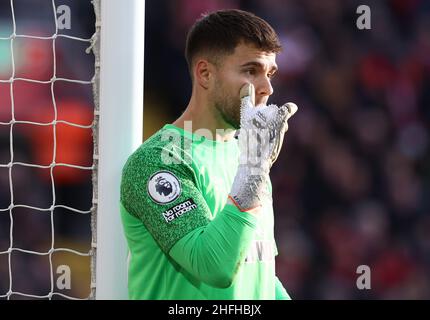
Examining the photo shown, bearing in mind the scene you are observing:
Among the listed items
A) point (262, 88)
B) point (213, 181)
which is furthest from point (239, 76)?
point (213, 181)

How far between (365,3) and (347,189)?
1034 millimetres

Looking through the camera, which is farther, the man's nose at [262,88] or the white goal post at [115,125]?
the white goal post at [115,125]

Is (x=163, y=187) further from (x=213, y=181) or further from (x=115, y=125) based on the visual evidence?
(x=115, y=125)

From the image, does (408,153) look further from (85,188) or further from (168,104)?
(85,188)

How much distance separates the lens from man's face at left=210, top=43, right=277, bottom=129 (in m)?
1.68

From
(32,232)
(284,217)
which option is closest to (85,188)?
(32,232)

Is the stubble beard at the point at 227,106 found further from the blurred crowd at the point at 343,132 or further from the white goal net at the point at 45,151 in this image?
the blurred crowd at the point at 343,132

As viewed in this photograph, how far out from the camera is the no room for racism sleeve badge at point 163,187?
5.12 ft

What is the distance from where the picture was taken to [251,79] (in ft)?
5.52

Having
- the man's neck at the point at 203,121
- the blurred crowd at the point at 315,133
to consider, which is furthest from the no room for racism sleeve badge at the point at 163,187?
the blurred crowd at the point at 315,133

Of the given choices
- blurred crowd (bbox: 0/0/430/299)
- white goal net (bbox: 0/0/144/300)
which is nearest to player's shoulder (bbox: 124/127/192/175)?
white goal net (bbox: 0/0/144/300)

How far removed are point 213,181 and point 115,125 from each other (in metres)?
0.36

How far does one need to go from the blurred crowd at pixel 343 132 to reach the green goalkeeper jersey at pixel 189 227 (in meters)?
2.34

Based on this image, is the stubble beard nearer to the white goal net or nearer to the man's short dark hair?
the man's short dark hair
